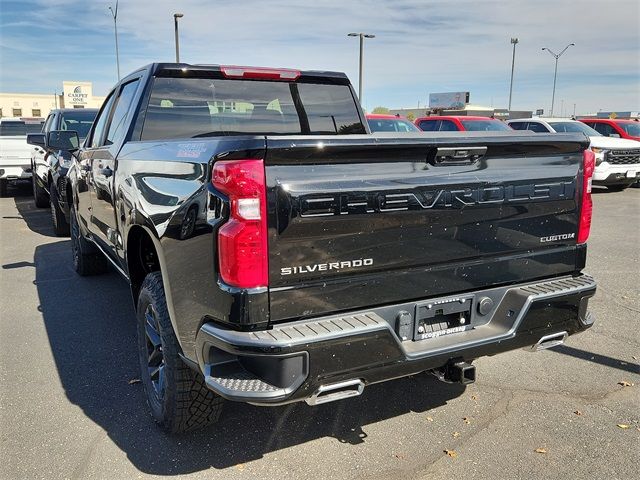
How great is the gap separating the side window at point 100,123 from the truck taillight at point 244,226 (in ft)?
9.93

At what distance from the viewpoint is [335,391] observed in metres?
2.44

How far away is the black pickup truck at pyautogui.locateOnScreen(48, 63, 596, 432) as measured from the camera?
90.2 inches

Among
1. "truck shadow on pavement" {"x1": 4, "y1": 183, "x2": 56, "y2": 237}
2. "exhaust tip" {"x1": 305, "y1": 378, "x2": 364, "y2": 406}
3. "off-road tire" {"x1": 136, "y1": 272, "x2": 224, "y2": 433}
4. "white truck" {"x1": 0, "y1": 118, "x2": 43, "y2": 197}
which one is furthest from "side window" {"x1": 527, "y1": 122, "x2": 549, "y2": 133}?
"exhaust tip" {"x1": 305, "y1": 378, "x2": 364, "y2": 406}

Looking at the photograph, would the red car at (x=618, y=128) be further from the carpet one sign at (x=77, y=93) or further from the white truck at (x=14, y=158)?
the carpet one sign at (x=77, y=93)

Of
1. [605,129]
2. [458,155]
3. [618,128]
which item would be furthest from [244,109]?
[605,129]

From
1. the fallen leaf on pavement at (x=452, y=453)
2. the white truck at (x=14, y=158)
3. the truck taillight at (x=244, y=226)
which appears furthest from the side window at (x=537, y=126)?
the truck taillight at (x=244, y=226)

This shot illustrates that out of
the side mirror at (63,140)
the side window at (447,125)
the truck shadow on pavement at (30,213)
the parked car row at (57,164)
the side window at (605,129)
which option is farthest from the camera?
the side window at (605,129)

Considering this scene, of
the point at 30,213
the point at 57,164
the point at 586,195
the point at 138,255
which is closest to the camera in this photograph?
the point at 586,195

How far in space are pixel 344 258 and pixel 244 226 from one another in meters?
0.48

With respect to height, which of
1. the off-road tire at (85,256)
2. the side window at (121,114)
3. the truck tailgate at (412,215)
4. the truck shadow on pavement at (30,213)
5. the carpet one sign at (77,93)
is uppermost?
the carpet one sign at (77,93)

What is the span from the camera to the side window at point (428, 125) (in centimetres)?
1560

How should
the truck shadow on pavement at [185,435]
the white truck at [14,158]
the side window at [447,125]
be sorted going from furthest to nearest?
the side window at [447,125]
the white truck at [14,158]
the truck shadow on pavement at [185,435]

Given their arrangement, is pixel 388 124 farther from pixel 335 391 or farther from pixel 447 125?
pixel 335 391

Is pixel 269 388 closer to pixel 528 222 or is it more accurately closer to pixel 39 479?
pixel 39 479
